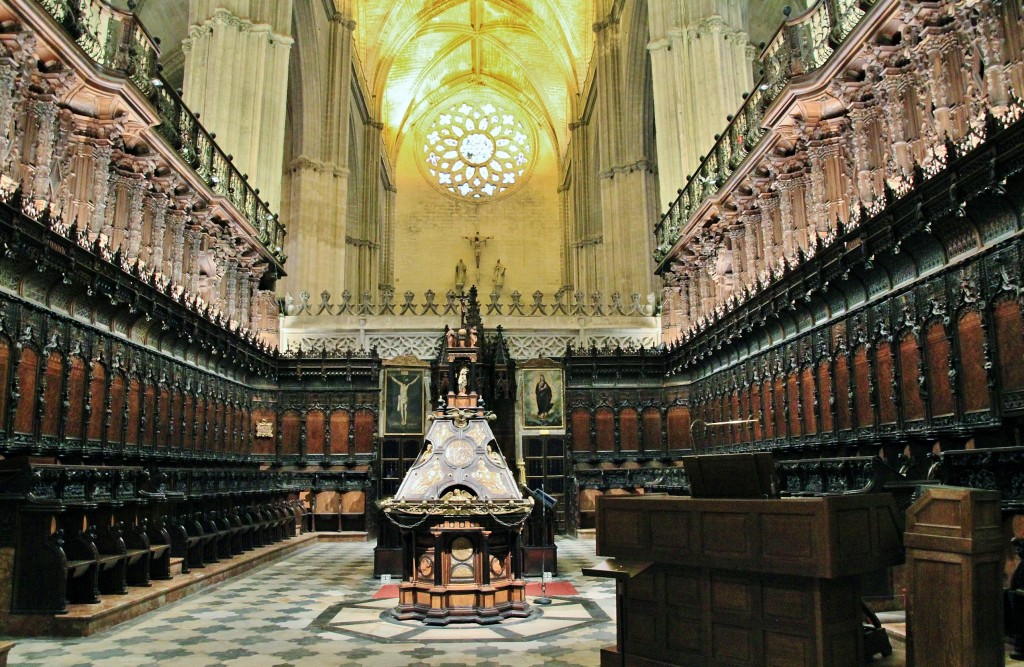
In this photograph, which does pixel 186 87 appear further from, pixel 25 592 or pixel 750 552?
pixel 750 552

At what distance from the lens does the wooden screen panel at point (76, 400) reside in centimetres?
988

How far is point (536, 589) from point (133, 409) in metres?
6.95

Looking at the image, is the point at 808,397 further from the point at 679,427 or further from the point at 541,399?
the point at 541,399

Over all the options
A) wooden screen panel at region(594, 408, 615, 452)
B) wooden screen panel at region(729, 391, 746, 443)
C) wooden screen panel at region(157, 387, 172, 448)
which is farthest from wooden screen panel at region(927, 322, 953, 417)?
A: wooden screen panel at region(594, 408, 615, 452)

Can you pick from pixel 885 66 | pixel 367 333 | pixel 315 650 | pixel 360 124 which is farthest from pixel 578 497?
pixel 360 124

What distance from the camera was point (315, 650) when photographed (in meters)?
5.77

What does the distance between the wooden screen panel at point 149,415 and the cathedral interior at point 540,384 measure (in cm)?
5

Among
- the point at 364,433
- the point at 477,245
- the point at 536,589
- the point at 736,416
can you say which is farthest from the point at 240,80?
the point at 477,245

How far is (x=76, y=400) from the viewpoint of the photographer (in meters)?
10.1

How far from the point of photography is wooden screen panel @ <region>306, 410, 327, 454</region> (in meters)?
19.1

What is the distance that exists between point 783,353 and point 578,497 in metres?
7.21

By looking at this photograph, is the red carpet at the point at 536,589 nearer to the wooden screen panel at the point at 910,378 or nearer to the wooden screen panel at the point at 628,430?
the wooden screen panel at the point at 910,378

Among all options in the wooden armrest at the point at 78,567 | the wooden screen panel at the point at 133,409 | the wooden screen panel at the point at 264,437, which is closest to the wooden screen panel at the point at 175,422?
the wooden screen panel at the point at 133,409

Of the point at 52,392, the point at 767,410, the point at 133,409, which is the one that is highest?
the point at 52,392
